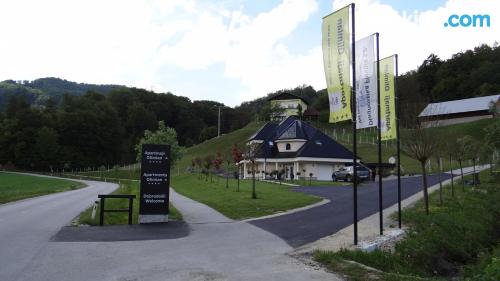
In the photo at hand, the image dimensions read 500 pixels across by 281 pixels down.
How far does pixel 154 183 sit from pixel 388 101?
8551 mm

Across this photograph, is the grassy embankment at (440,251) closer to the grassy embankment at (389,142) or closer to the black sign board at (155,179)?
the black sign board at (155,179)

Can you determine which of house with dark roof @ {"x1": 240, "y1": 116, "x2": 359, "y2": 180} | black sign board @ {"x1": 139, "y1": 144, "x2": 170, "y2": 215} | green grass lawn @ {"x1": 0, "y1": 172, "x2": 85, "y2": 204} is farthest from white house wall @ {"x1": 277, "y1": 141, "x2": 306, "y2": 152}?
black sign board @ {"x1": 139, "y1": 144, "x2": 170, "y2": 215}

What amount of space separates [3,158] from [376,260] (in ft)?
358

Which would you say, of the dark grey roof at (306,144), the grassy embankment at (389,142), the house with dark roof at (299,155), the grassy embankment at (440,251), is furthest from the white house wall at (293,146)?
the grassy embankment at (440,251)

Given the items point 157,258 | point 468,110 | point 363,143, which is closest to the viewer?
point 157,258

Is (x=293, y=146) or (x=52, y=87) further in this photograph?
(x=52, y=87)

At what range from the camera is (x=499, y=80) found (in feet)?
332

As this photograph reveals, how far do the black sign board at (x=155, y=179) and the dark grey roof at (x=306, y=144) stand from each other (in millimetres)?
39885

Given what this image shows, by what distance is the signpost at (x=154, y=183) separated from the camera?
53.1 feet

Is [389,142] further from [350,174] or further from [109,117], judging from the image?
[109,117]

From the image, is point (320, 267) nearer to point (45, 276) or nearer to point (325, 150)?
point (45, 276)

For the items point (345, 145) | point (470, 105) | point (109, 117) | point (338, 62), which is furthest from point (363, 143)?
point (338, 62)

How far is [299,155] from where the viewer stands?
183 feet

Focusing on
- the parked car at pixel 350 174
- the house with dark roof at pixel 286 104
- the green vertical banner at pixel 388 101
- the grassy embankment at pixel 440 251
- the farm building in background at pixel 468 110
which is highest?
the house with dark roof at pixel 286 104
